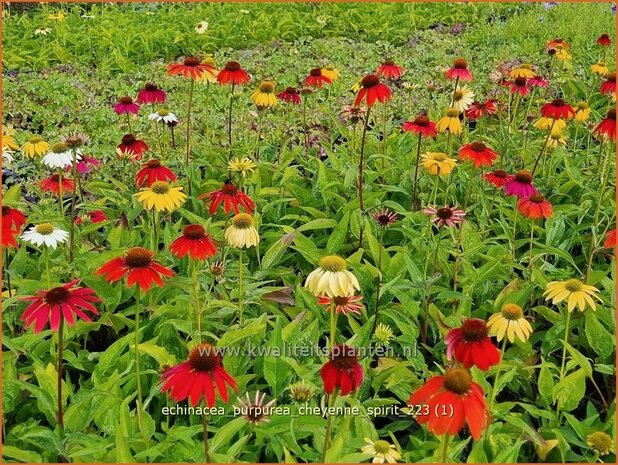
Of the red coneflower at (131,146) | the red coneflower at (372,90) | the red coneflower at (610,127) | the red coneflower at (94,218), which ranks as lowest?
the red coneflower at (94,218)

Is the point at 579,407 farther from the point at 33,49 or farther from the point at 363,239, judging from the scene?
the point at 33,49

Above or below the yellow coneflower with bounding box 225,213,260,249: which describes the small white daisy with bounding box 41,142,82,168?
above

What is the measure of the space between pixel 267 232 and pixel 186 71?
84 centimetres

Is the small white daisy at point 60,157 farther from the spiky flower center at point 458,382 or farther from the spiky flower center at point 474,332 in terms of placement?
the spiky flower center at point 458,382

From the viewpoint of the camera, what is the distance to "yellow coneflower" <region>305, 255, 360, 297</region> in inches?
78.3

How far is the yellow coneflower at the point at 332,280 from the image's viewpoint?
1988 millimetres

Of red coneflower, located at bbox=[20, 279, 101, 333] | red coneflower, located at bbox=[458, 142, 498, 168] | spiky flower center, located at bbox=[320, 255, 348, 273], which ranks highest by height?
red coneflower, located at bbox=[458, 142, 498, 168]

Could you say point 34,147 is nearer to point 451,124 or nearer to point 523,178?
point 451,124

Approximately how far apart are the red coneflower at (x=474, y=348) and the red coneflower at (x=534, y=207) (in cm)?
109

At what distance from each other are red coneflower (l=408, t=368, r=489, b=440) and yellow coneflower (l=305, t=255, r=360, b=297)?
52 cm

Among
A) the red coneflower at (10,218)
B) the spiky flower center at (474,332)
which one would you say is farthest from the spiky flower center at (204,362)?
the red coneflower at (10,218)

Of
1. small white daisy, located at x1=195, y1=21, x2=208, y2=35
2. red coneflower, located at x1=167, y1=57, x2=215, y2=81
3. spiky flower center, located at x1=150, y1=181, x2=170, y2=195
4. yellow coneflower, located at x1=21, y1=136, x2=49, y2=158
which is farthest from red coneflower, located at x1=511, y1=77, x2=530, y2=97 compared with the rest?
small white daisy, located at x1=195, y1=21, x2=208, y2=35

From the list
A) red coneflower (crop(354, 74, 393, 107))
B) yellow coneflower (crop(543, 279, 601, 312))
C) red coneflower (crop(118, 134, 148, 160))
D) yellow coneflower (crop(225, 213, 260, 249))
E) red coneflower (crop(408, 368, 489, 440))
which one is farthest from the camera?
red coneflower (crop(118, 134, 148, 160))

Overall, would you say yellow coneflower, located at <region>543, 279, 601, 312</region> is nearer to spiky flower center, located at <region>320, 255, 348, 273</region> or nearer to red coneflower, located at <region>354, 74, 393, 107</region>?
spiky flower center, located at <region>320, 255, 348, 273</region>
